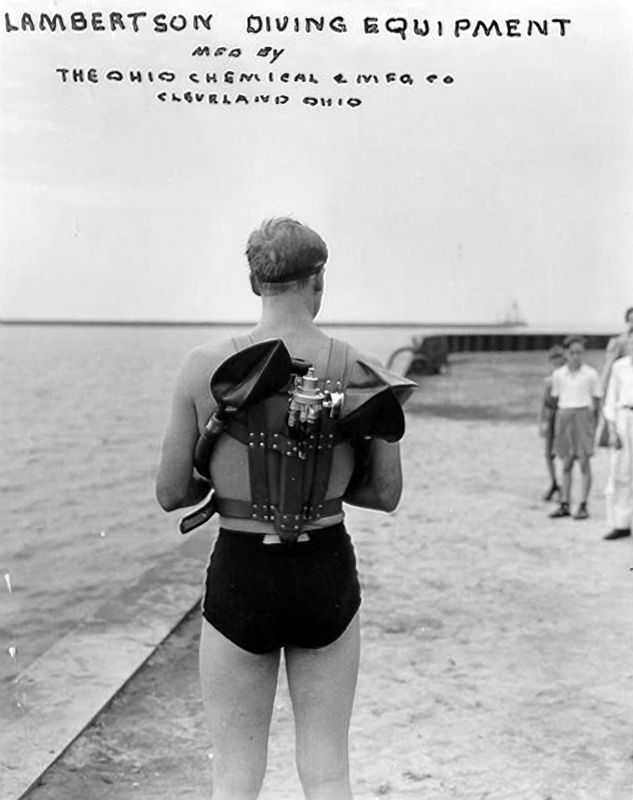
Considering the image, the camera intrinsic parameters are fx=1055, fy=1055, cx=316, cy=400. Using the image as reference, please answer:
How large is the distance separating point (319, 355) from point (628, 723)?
229cm

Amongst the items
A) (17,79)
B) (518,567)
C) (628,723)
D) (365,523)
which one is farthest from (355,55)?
(365,523)

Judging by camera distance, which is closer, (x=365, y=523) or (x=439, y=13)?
(x=439, y=13)

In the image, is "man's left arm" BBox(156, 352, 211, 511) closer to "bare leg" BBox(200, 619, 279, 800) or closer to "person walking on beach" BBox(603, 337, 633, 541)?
"bare leg" BBox(200, 619, 279, 800)

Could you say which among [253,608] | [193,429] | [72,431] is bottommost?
[72,431]

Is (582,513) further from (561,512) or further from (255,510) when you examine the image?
(255,510)

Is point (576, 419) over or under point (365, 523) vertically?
over

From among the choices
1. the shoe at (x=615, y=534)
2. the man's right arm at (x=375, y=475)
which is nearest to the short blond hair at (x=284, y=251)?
the man's right arm at (x=375, y=475)

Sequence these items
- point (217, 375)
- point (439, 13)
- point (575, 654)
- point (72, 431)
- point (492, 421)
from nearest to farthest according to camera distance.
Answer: point (217, 375) → point (439, 13) → point (575, 654) → point (492, 421) → point (72, 431)

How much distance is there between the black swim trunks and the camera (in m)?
2.24

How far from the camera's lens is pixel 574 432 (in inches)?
309

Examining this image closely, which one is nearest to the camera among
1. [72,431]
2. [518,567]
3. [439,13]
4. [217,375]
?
[217,375]

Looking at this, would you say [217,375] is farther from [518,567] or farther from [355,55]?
[518,567]

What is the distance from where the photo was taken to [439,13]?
3.68 metres

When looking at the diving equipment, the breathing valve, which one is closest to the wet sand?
the diving equipment
